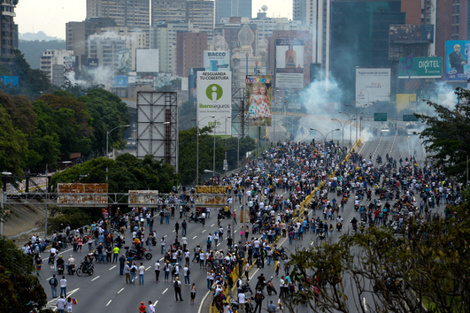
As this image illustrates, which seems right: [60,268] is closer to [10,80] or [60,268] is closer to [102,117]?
[102,117]

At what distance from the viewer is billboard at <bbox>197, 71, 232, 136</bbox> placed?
10938cm

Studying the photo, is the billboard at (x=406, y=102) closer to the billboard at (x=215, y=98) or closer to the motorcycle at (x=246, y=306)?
the billboard at (x=215, y=98)

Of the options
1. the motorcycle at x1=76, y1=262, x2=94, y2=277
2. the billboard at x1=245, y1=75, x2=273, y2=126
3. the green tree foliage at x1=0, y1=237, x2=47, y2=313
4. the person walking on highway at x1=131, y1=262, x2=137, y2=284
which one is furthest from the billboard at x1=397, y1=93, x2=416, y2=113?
the green tree foliage at x1=0, y1=237, x2=47, y2=313

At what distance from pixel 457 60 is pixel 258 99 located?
296 feet

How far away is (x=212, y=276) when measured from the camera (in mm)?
43719

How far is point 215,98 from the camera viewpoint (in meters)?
110

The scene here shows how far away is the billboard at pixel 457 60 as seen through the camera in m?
193

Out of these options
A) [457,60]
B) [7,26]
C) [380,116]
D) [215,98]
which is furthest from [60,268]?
[457,60]

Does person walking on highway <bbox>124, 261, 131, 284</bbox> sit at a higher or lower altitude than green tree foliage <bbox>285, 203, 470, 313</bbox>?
lower

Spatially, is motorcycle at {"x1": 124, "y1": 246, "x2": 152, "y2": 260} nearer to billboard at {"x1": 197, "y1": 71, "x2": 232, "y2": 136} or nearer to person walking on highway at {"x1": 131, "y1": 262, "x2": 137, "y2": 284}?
person walking on highway at {"x1": 131, "y1": 262, "x2": 137, "y2": 284}

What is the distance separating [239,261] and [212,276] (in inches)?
107

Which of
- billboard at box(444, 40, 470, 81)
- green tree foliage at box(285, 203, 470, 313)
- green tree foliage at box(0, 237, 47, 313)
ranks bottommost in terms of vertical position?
green tree foliage at box(0, 237, 47, 313)

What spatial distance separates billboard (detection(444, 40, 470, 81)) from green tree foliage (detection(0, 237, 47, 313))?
16859 centimetres

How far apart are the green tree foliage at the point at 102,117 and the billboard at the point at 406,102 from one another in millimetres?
72560
